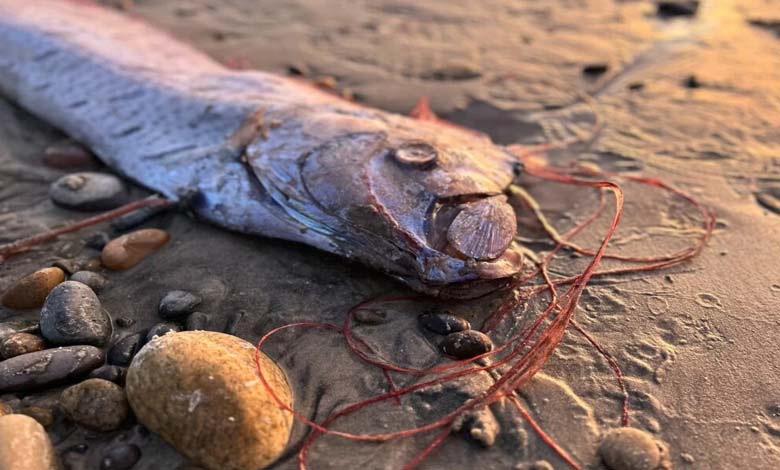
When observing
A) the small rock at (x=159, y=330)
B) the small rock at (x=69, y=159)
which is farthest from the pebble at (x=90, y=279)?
the small rock at (x=69, y=159)

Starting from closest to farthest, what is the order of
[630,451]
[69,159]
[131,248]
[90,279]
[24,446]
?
[24,446]
[630,451]
[90,279]
[131,248]
[69,159]

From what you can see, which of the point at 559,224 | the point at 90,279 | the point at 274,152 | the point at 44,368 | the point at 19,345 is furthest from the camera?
the point at 559,224

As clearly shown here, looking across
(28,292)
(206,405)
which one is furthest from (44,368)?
(206,405)

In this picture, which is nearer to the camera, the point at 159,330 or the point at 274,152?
the point at 159,330

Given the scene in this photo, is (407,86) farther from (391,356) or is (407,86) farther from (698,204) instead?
(391,356)

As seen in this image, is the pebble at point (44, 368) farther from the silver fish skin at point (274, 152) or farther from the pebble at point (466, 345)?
the pebble at point (466, 345)

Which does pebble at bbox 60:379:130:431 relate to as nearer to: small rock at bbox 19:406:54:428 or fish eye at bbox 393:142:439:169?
small rock at bbox 19:406:54:428

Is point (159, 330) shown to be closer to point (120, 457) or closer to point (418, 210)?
point (120, 457)

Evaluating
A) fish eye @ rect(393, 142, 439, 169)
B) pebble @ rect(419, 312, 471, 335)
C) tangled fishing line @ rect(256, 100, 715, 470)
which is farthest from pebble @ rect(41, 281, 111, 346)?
fish eye @ rect(393, 142, 439, 169)

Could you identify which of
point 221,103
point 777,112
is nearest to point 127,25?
point 221,103
